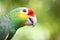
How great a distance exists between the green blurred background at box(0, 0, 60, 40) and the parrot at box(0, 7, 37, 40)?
48cm

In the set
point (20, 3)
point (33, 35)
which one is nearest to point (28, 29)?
point (33, 35)

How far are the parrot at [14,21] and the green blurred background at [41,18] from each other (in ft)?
1.59

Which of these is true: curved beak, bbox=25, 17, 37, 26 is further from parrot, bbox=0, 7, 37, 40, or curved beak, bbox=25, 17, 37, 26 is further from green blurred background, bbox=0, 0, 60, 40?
green blurred background, bbox=0, 0, 60, 40

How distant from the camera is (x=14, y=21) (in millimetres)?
1703

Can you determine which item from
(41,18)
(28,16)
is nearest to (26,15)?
(28,16)

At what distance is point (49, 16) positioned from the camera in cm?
253

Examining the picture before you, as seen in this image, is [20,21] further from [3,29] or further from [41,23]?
[41,23]

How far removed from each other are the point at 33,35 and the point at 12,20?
2.35 ft

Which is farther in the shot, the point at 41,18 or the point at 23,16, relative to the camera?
the point at 41,18

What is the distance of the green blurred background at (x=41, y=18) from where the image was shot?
2295 mm

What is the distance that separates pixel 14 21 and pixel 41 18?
0.82 meters

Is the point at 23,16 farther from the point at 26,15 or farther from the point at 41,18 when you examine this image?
the point at 41,18

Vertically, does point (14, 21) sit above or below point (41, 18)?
above

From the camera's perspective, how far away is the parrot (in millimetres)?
1665
